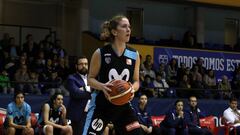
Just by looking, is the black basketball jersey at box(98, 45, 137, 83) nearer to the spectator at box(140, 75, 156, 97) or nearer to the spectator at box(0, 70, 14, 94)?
the spectator at box(0, 70, 14, 94)

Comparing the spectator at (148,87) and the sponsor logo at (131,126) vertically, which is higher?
the sponsor logo at (131,126)

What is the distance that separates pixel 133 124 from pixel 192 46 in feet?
52.0

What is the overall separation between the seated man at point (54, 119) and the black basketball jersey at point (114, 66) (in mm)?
5638

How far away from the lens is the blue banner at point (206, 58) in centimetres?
2069

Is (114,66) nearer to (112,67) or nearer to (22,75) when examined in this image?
(112,67)

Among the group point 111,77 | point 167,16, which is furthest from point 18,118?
point 167,16

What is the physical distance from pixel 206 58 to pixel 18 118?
37.3ft

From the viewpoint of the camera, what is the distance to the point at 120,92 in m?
6.16

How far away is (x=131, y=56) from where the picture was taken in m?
6.55

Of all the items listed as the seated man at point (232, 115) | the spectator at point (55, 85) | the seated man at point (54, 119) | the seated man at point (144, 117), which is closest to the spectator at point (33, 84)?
the spectator at point (55, 85)

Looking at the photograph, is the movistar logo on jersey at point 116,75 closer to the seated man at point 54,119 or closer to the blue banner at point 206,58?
the seated man at point 54,119

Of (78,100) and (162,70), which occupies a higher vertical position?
(78,100)

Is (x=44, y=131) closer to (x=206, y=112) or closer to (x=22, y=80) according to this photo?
(x=22, y=80)

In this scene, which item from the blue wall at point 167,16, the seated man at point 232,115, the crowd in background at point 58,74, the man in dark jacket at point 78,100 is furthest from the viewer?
the blue wall at point 167,16
